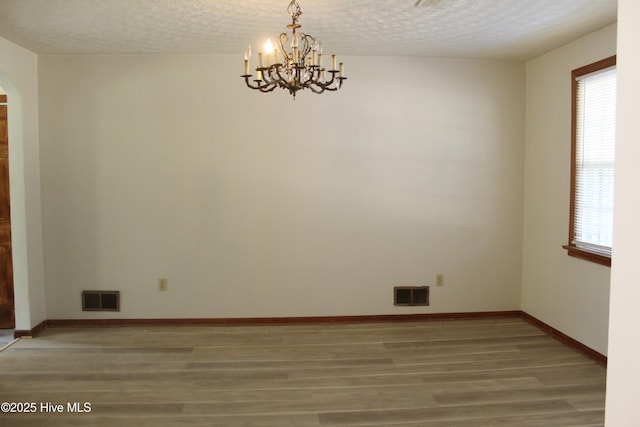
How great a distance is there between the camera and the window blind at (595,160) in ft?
11.9

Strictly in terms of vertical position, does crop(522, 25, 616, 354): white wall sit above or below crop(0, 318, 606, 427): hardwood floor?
above

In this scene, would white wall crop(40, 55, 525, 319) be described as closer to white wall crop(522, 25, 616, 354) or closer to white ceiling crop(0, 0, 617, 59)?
white wall crop(522, 25, 616, 354)

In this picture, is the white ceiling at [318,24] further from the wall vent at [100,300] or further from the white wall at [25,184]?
the wall vent at [100,300]

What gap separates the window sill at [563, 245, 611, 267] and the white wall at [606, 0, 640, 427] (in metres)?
2.84

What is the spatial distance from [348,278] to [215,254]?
1.30m

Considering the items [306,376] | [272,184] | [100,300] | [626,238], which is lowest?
[306,376]

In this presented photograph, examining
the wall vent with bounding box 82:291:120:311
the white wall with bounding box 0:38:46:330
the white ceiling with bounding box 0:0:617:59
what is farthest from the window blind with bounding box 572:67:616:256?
the white wall with bounding box 0:38:46:330

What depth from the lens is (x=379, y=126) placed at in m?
4.57

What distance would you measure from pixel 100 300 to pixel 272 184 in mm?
1978

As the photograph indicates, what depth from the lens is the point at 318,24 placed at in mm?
3486

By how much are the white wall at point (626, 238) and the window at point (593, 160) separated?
9.37 feet

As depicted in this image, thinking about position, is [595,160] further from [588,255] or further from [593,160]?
[588,255]

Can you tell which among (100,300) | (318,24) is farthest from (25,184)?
(318,24)

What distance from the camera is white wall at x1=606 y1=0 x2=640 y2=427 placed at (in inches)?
39.2
